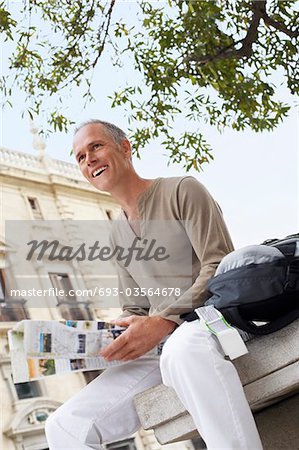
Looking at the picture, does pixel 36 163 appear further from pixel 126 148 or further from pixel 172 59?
pixel 126 148

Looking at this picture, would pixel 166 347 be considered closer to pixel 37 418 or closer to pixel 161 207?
pixel 161 207

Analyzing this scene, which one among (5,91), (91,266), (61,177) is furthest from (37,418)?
(5,91)

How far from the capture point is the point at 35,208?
11.1m

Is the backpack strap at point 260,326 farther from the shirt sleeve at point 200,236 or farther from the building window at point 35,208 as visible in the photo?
the building window at point 35,208

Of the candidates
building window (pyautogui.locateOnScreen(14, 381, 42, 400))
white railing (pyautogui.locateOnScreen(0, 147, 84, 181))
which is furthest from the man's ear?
white railing (pyautogui.locateOnScreen(0, 147, 84, 181))

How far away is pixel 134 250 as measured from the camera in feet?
5.35

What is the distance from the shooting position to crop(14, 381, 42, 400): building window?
856 cm

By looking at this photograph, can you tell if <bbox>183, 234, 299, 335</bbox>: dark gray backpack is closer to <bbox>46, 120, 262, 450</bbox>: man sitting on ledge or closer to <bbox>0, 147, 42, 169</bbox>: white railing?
<bbox>46, 120, 262, 450</bbox>: man sitting on ledge

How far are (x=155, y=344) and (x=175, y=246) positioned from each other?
25 cm

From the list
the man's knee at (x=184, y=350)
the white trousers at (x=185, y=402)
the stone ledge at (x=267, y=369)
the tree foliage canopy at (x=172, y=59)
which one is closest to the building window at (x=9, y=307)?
the tree foliage canopy at (x=172, y=59)

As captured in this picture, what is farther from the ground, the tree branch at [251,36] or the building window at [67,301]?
the building window at [67,301]

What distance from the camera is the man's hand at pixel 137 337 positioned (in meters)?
1.36

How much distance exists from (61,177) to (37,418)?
14.7 ft

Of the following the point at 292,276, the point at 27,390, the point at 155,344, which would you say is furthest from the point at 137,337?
the point at 27,390
